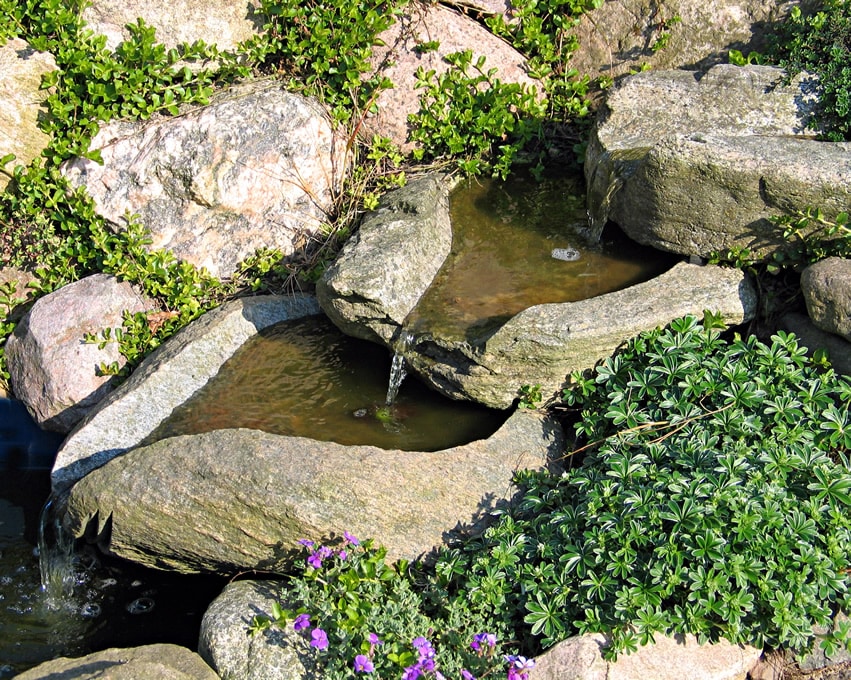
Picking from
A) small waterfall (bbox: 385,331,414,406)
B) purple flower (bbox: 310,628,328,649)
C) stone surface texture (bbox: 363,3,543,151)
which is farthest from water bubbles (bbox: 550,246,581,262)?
purple flower (bbox: 310,628,328,649)

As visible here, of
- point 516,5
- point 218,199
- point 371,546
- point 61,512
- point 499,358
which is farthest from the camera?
point 516,5

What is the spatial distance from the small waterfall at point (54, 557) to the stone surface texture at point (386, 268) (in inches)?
74.4

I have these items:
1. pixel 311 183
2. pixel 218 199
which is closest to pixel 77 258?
pixel 218 199

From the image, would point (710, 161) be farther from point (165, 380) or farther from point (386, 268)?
point (165, 380)

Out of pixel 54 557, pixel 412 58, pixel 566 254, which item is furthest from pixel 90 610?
pixel 412 58

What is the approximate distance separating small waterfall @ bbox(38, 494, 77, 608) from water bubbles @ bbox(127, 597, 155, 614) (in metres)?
0.35

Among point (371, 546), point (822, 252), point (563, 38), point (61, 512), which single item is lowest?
point (61, 512)

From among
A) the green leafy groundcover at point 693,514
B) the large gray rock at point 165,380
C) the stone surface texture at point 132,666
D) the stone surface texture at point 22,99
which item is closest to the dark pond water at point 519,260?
the green leafy groundcover at point 693,514

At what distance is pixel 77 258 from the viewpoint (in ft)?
20.3

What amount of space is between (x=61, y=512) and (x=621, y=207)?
360 centimetres

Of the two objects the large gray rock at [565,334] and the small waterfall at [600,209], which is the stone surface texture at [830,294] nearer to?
the large gray rock at [565,334]

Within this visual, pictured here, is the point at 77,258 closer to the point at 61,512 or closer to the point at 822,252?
the point at 61,512

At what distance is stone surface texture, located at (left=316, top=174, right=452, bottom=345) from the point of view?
4910 mm

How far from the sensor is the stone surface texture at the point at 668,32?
643cm
